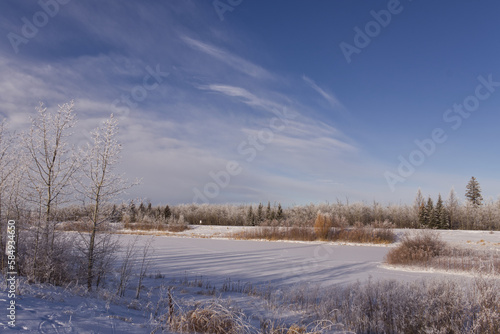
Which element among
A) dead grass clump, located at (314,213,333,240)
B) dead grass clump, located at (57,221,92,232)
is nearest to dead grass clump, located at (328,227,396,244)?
dead grass clump, located at (314,213,333,240)

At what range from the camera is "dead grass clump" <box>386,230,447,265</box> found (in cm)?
1375

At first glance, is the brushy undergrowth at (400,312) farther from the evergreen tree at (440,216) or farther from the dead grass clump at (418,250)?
the evergreen tree at (440,216)

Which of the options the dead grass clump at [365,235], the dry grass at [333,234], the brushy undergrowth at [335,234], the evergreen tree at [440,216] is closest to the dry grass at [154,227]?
the brushy undergrowth at [335,234]

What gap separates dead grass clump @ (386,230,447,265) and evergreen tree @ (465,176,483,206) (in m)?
44.2

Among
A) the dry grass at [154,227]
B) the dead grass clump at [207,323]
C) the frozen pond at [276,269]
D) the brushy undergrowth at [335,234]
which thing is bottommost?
the dry grass at [154,227]

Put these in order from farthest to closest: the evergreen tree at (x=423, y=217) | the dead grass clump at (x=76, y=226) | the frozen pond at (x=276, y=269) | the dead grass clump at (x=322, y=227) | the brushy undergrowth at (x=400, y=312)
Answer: the evergreen tree at (x=423, y=217)
the dead grass clump at (x=322, y=227)
the frozen pond at (x=276, y=269)
the dead grass clump at (x=76, y=226)
the brushy undergrowth at (x=400, y=312)

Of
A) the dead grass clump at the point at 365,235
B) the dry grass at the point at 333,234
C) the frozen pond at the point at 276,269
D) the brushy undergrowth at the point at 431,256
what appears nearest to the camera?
the frozen pond at the point at 276,269

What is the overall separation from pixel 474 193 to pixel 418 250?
47020 millimetres

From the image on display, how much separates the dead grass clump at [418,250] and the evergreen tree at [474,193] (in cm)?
4419

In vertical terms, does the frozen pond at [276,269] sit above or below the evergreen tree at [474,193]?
below

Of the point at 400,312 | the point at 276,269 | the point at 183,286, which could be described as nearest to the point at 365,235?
the point at 276,269

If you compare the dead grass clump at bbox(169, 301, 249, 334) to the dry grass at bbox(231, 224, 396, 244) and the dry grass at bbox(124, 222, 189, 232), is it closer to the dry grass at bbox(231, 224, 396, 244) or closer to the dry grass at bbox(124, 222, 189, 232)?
the dry grass at bbox(231, 224, 396, 244)

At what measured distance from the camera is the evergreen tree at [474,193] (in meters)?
50.5

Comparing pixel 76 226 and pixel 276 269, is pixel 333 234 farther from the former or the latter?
pixel 76 226
